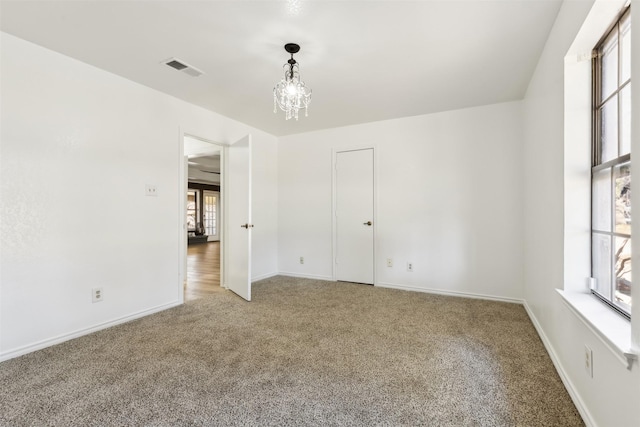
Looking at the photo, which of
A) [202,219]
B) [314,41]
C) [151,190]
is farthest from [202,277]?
[202,219]

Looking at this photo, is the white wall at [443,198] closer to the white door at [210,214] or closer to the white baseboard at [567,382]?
the white baseboard at [567,382]

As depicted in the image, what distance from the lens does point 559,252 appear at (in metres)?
1.92

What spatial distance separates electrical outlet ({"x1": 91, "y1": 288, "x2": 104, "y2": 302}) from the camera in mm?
2639

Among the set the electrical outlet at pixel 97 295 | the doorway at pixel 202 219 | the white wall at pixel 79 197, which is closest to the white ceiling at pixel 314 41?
the white wall at pixel 79 197

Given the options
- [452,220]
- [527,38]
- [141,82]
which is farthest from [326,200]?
[527,38]

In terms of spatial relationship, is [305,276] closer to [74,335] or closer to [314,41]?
[74,335]

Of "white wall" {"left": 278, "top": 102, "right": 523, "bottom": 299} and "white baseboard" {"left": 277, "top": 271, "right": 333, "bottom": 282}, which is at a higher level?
"white wall" {"left": 278, "top": 102, "right": 523, "bottom": 299}

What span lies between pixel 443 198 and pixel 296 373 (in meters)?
2.82

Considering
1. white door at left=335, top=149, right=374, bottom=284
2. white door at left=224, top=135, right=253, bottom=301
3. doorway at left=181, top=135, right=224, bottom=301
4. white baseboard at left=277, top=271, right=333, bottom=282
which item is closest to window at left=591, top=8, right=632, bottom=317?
white door at left=335, top=149, right=374, bottom=284

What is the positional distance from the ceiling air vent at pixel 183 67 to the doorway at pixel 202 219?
0.97 m

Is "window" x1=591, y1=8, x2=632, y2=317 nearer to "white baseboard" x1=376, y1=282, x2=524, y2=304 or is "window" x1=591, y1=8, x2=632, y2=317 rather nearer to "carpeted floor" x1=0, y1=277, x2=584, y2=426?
"carpeted floor" x1=0, y1=277, x2=584, y2=426

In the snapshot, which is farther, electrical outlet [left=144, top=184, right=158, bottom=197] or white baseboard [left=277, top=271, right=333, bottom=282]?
white baseboard [left=277, top=271, right=333, bottom=282]

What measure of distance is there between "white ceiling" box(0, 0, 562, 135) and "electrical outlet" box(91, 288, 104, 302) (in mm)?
1991

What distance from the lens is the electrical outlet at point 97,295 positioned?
104 inches
